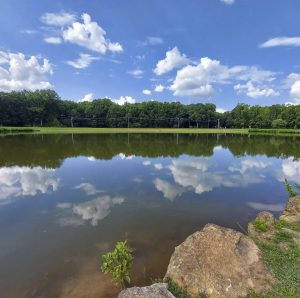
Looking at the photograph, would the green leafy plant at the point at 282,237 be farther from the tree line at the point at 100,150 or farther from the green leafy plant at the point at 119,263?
the tree line at the point at 100,150

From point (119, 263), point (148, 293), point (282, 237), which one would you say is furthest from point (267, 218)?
point (148, 293)

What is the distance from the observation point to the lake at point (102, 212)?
696 centimetres

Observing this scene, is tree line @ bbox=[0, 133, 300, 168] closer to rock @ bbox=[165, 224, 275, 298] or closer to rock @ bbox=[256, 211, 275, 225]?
rock @ bbox=[256, 211, 275, 225]

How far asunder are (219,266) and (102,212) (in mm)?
6117

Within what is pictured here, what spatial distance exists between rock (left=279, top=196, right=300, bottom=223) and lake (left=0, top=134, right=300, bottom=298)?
3.74 feet

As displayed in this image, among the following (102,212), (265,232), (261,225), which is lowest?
(102,212)

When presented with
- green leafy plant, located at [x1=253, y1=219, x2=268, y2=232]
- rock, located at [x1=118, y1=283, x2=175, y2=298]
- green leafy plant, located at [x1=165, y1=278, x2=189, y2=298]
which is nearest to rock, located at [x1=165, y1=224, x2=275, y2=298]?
green leafy plant, located at [x1=165, y1=278, x2=189, y2=298]

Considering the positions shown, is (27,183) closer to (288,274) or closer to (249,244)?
(249,244)

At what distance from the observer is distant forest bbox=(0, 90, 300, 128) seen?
104125 millimetres

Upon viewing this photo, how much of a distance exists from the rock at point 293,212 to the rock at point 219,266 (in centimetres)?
384

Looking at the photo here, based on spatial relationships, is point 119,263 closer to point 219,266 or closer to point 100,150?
point 219,266

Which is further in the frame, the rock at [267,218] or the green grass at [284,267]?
the rock at [267,218]

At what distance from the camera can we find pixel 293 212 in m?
10.8

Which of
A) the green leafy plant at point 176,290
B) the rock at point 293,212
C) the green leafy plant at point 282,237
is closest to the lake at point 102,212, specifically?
the green leafy plant at point 176,290
